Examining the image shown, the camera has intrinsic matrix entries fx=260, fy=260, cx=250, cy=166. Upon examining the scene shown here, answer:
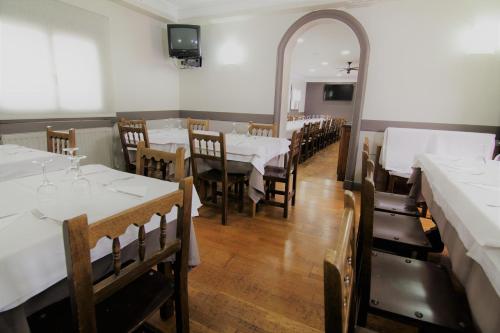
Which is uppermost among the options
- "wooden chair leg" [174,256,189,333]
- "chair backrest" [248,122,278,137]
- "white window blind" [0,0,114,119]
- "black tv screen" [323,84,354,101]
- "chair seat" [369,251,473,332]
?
"black tv screen" [323,84,354,101]

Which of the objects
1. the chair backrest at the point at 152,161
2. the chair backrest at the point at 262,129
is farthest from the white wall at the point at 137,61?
the chair backrest at the point at 152,161

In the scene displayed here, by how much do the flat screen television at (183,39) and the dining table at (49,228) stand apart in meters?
3.39

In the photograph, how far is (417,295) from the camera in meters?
1.06

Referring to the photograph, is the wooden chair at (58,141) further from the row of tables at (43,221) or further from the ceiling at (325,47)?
the ceiling at (325,47)

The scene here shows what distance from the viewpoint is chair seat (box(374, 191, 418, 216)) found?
1.85 meters

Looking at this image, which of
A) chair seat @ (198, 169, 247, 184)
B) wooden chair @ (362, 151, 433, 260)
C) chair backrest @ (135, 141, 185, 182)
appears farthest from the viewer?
chair seat @ (198, 169, 247, 184)

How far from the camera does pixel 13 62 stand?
280 centimetres

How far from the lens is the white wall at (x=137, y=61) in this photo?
3.71 metres

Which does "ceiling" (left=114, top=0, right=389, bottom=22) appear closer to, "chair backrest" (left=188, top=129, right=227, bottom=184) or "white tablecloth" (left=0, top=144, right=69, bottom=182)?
"chair backrest" (left=188, top=129, right=227, bottom=184)

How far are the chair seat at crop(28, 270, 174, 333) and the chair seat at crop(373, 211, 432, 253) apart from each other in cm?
119

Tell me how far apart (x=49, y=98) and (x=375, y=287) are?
12.6ft

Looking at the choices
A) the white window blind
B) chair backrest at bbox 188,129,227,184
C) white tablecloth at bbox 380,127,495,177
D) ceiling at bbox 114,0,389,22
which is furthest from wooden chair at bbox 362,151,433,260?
the white window blind

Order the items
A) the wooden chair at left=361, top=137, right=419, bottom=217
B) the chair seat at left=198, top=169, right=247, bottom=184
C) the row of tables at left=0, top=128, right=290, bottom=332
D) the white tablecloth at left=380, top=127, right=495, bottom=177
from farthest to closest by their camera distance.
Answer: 1. the white tablecloth at left=380, top=127, right=495, bottom=177
2. the chair seat at left=198, top=169, right=247, bottom=184
3. the wooden chair at left=361, top=137, right=419, bottom=217
4. the row of tables at left=0, top=128, right=290, bottom=332

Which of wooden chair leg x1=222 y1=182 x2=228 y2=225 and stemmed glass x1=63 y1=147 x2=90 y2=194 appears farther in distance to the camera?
wooden chair leg x1=222 y1=182 x2=228 y2=225
